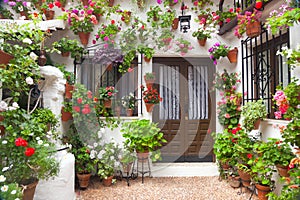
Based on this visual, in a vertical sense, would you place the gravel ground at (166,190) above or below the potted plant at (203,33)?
below

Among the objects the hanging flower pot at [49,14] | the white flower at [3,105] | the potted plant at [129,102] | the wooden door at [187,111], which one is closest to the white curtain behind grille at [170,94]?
the wooden door at [187,111]

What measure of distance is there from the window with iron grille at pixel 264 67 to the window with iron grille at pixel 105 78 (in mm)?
1832

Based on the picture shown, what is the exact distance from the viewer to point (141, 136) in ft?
11.6

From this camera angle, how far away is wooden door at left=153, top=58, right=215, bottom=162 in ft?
14.4

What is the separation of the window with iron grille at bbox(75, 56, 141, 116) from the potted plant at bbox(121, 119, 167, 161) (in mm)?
459

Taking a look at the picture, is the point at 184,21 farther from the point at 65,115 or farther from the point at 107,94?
the point at 65,115

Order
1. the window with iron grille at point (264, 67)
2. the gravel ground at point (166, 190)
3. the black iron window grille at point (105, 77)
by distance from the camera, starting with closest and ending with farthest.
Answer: the window with iron grille at point (264, 67)
the gravel ground at point (166, 190)
the black iron window grille at point (105, 77)

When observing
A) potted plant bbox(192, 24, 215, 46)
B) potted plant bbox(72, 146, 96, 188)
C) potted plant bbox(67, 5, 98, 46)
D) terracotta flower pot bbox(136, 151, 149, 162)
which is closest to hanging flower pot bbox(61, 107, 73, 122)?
potted plant bbox(72, 146, 96, 188)

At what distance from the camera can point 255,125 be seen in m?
3.08

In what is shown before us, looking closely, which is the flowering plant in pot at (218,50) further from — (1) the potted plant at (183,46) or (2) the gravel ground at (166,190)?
(2) the gravel ground at (166,190)

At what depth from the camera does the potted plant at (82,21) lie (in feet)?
12.6

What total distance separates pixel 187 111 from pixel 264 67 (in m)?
1.57

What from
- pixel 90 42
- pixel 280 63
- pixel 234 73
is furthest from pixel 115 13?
pixel 280 63

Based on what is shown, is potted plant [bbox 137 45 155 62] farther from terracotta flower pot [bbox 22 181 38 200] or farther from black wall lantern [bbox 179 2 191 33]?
terracotta flower pot [bbox 22 181 38 200]
